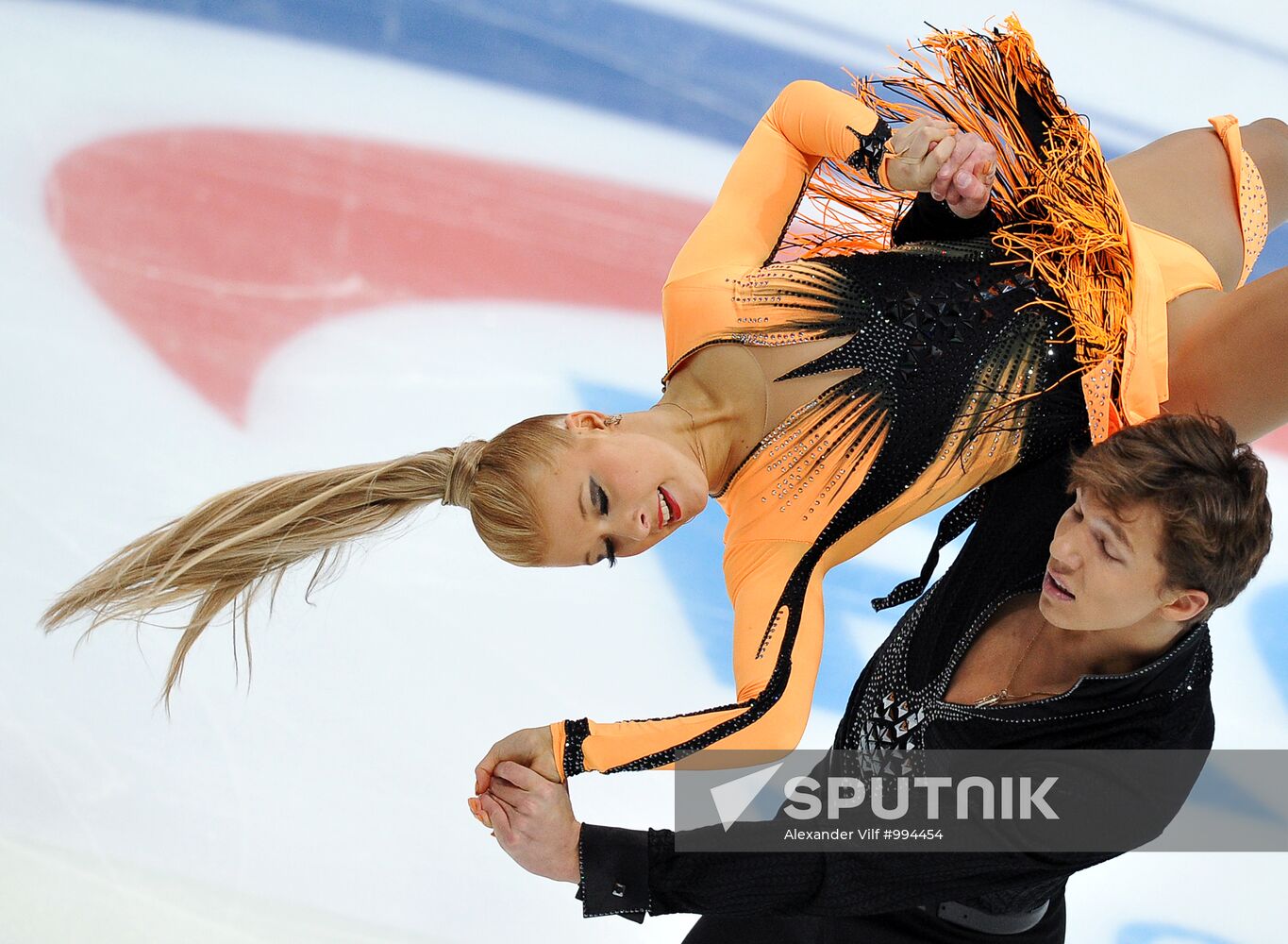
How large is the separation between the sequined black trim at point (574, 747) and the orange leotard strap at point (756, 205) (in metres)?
0.68

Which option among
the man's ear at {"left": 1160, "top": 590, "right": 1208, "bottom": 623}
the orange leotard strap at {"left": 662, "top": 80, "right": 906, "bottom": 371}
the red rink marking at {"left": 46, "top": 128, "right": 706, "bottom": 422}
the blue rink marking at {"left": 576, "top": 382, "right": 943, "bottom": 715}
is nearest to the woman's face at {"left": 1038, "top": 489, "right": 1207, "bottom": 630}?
the man's ear at {"left": 1160, "top": 590, "right": 1208, "bottom": 623}

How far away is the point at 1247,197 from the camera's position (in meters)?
2.47

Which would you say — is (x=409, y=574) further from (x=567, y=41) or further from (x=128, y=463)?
(x=567, y=41)

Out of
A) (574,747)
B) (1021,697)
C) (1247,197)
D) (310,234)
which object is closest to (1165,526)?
(1021,697)

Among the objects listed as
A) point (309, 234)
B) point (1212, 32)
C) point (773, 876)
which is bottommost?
point (773, 876)

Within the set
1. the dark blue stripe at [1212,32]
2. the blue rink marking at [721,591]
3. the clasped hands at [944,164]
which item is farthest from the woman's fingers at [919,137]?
the dark blue stripe at [1212,32]

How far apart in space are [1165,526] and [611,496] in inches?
30.5

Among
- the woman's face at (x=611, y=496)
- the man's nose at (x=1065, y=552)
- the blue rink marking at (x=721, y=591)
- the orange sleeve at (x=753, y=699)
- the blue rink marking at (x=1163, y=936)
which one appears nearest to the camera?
the man's nose at (x=1065, y=552)

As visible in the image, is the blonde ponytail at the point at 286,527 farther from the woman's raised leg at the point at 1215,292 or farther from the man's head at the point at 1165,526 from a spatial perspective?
the woman's raised leg at the point at 1215,292

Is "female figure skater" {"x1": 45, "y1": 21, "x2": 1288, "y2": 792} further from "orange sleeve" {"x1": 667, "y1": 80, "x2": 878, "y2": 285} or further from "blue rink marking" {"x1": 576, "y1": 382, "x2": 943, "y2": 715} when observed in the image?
"blue rink marking" {"x1": 576, "y1": 382, "x2": 943, "y2": 715}

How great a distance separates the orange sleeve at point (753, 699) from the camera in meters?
1.86

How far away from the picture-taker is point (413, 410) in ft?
9.98

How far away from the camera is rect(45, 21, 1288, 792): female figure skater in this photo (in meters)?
1.99

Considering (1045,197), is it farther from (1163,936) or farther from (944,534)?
(1163,936)
